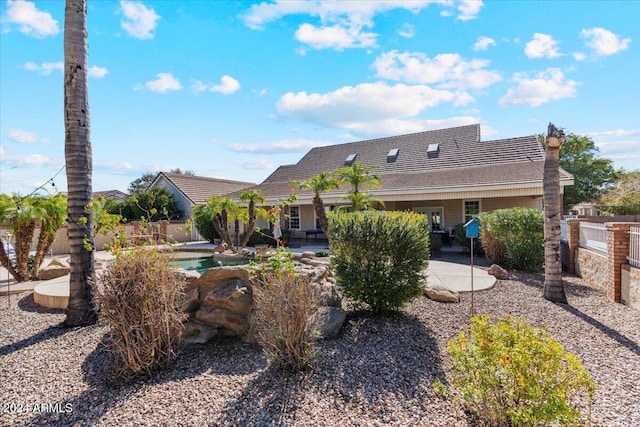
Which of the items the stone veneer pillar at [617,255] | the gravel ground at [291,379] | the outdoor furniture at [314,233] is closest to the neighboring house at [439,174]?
the outdoor furniture at [314,233]

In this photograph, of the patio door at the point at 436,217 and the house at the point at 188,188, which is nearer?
the patio door at the point at 436,217

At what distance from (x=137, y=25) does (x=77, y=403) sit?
9.02 metres

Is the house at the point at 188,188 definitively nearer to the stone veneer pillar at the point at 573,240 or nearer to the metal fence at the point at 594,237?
the stone veneer pillar at the point at 573,240

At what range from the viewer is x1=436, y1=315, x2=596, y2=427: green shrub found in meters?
2.64

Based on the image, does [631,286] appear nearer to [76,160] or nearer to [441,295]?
[441,295]

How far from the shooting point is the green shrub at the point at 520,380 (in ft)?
8.66

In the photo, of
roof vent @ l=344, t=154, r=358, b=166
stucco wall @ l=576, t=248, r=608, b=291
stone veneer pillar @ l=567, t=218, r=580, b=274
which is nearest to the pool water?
stucco wall @ l=576, t=248, r=608, b=291

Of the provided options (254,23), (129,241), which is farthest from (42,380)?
(254,23)

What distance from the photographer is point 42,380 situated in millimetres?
4168

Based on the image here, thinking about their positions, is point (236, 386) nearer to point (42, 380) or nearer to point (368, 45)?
point (42, 380)

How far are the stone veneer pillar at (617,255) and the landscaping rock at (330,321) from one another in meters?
6.22

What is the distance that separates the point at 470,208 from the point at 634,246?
12309 mm

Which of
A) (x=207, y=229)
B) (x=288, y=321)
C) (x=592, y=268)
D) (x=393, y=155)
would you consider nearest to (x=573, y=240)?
(x=592, y=268)

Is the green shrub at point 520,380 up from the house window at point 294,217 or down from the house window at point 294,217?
down
